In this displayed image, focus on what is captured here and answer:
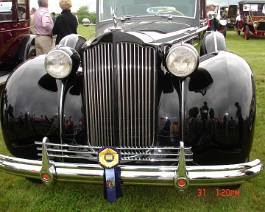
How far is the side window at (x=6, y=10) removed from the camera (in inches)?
263

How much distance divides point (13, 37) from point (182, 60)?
214 inches

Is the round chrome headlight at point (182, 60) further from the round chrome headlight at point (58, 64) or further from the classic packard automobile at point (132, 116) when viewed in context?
the round chrome headlight at point (58, 64)

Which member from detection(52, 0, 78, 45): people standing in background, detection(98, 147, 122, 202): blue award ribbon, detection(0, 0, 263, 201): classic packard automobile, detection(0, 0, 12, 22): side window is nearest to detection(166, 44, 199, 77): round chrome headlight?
detection(0, 0, 263, 201): classic packard automobile

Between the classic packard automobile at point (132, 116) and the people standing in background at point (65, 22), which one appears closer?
the classic packard automobile at point (132, 116)

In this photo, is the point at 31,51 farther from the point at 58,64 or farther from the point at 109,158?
the point at 109,158

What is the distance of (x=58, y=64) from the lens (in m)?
2.71

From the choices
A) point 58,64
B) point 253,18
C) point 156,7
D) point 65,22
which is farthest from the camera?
point 253,18

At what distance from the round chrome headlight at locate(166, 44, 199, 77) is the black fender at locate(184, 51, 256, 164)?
16cm

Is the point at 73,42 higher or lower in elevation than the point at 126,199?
higher

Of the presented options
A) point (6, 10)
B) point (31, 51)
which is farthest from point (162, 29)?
point (31, 51)

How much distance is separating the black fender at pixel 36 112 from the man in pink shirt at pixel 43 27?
434 cm

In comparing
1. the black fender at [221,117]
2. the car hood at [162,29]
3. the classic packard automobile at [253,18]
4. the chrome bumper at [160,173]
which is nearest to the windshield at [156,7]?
the car hood at [162,29]

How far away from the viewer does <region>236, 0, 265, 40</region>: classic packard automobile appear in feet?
60.2

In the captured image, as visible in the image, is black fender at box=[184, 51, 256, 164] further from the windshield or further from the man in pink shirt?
the man in pink shirt
